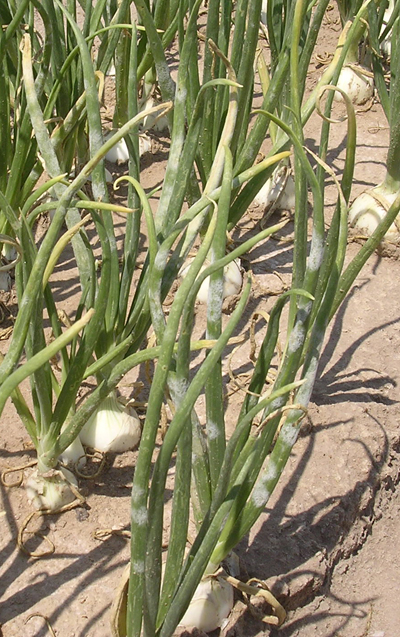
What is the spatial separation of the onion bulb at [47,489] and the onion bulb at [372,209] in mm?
1221

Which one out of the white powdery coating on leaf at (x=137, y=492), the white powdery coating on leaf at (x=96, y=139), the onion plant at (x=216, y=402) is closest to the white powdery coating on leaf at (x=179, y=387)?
the onion plant at (x=216, y=402)

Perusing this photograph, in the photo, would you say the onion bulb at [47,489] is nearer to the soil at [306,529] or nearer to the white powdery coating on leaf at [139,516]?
the soil at [306,529]

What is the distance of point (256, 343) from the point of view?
74.0 inches

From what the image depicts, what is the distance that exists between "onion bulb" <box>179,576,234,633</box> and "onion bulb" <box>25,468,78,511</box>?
307 millimetres

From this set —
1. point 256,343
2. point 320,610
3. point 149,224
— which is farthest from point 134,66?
point 320,610

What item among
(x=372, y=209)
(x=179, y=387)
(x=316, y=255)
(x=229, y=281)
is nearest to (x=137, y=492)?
(x=179, y=387)

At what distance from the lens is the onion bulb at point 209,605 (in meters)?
1.25

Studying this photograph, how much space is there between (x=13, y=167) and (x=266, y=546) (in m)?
0.90

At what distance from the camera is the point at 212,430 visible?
1.16 metres

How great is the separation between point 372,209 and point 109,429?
3.60 ft

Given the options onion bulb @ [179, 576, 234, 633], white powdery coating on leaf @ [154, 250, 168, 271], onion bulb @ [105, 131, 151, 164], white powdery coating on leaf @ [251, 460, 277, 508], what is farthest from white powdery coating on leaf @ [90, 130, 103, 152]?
onion bulb @ [105, 131, 151, 164]

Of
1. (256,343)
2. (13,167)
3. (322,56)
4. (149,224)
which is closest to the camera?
(149,224)

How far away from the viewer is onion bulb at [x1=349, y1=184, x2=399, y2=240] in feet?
7.30

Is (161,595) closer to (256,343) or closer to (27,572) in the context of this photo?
(27,572)
